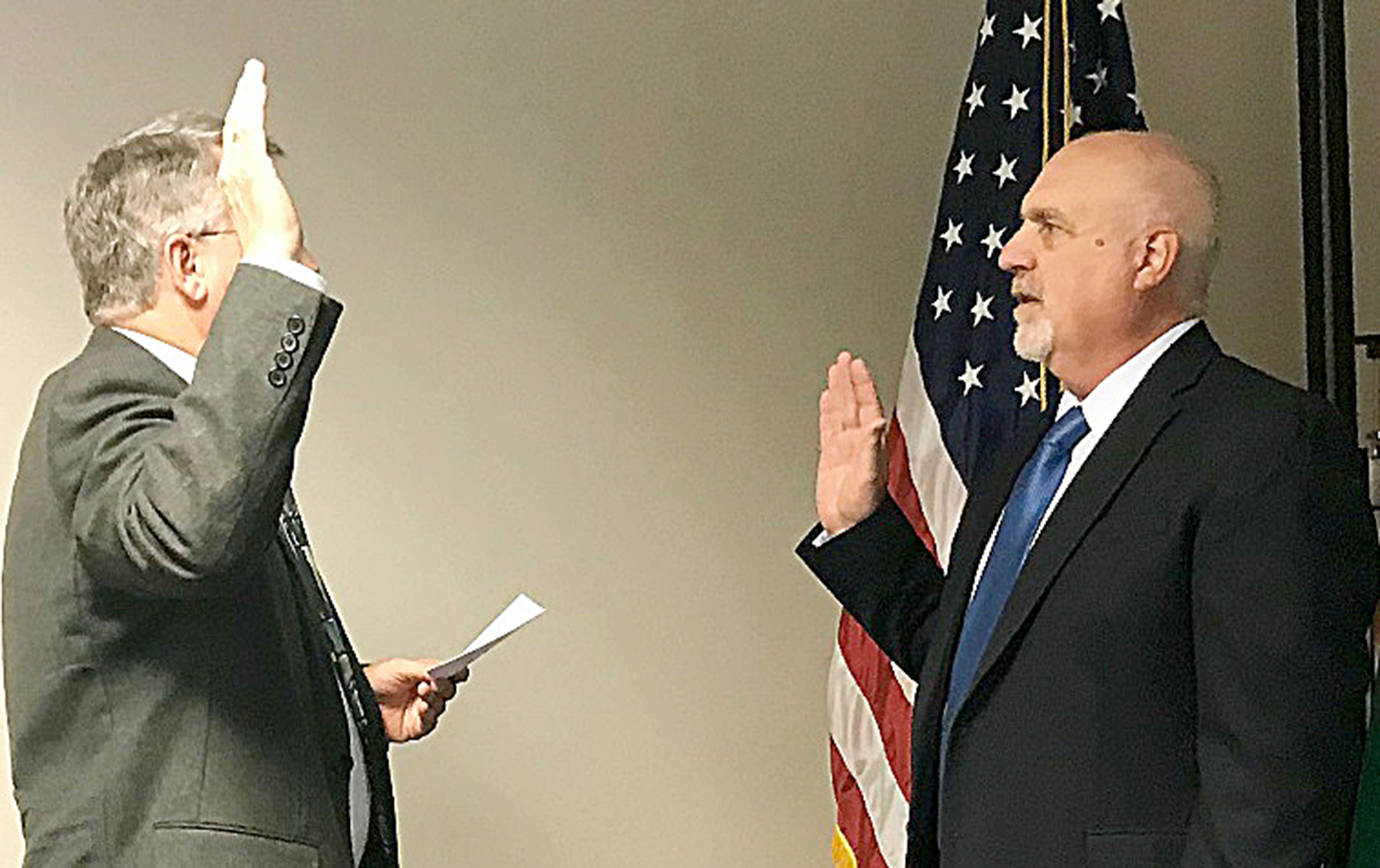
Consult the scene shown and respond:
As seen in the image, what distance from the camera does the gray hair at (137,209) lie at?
1.94m

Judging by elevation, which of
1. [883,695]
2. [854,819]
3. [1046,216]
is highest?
[1046,216]

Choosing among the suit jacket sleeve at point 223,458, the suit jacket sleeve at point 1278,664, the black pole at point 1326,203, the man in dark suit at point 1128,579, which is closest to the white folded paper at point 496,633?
the man in dark suit at point 1128,579

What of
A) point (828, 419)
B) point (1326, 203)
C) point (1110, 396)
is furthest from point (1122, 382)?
point (1326, 203)

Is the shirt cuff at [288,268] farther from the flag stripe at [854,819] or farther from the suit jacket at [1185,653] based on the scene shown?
the flag stripe at [854,819]

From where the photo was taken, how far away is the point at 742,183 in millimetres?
3613

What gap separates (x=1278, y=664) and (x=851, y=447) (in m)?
0.68

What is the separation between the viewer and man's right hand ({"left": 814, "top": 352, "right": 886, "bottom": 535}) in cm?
252

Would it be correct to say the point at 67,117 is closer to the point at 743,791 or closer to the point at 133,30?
the point at 133,30

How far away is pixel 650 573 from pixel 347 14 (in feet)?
3.49

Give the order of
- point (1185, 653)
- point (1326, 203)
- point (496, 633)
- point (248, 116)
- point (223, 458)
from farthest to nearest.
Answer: point (1326, 203)
point (496, 633)
point (1185, 653)
point (248, 116)
point (223, 458)

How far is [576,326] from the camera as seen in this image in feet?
11.2

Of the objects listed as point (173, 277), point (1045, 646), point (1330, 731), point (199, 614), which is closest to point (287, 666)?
point (199, 614)

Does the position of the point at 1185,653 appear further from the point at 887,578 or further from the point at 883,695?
the point at 883,695

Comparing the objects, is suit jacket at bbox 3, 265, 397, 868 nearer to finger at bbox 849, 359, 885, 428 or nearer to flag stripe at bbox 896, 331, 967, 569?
finger at bbox 849, 359, 885, 428
